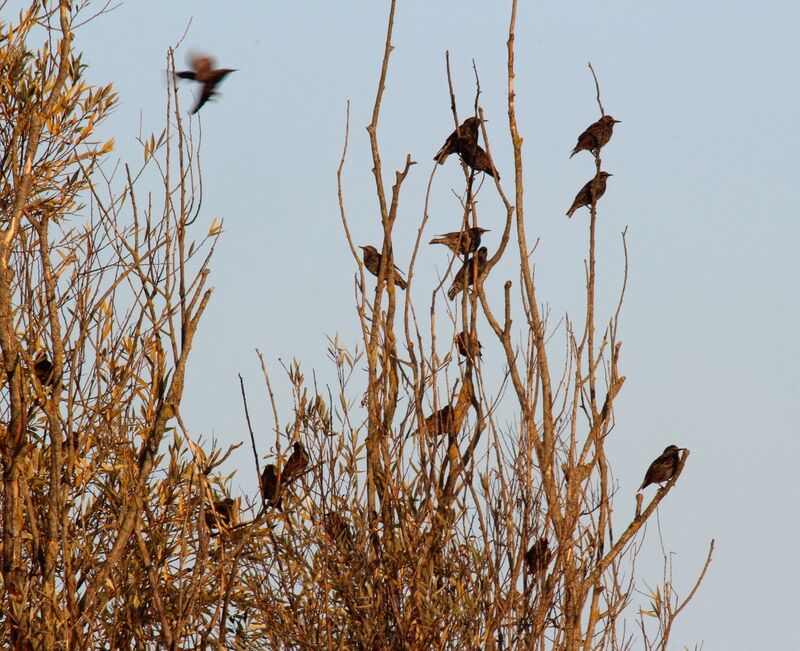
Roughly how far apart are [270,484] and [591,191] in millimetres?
2481

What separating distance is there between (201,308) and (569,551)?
2.03 m

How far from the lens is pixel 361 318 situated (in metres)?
5.70

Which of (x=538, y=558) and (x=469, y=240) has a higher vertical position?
(x=469, y=240)

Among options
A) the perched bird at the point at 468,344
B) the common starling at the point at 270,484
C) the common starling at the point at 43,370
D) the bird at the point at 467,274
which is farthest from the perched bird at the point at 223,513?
the bird at the point at 467,274

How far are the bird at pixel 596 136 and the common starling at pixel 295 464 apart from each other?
254 centimetres

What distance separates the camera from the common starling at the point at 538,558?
5.36m

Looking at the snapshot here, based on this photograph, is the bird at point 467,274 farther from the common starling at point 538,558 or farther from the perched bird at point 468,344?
the common starling at point 538,558

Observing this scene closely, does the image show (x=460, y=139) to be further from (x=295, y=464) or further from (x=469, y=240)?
(x=295, y=464)

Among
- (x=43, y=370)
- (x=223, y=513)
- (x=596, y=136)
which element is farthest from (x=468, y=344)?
(x=43, y=370)

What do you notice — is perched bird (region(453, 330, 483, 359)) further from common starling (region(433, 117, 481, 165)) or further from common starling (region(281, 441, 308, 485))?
common starling (region(433, 117, 481, 165))

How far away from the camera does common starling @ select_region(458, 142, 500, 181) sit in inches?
242

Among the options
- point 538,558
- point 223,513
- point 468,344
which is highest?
point 468,344

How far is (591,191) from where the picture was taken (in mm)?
6621

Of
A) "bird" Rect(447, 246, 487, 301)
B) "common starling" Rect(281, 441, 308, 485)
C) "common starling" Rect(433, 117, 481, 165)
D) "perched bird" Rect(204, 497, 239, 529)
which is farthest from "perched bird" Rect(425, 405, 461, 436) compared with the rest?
"common starling" Rect(433, 117, 481, 165)
